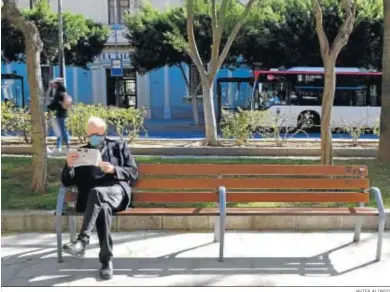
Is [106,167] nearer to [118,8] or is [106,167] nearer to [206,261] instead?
[206,261]

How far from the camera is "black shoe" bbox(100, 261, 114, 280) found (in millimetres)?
4180

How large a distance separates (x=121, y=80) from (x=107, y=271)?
2672 centimetres

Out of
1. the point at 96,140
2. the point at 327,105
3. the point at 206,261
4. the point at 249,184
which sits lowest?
the point at 206,261

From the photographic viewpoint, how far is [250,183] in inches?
204

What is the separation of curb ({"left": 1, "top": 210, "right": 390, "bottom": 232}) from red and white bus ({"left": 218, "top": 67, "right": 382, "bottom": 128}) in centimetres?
1306

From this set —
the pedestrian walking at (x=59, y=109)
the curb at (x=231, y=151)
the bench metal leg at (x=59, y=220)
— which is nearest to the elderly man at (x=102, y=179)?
the bench metal leg at (x=59, y=220)

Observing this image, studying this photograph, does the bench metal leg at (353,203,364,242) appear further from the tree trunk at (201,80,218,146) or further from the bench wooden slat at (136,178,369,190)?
the tree trunk at (201,80,218,146)

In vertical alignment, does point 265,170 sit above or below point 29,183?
above

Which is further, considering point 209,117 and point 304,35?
point 304,35

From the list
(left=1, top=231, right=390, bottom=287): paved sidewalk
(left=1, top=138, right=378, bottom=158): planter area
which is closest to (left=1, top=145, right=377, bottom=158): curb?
(left=1, top=138, right=378, bottom=158): planter area

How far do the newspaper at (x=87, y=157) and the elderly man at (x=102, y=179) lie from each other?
0.04 m

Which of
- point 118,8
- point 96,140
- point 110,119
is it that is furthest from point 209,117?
point 118,8

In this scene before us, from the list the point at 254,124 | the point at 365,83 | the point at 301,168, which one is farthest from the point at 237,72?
the point at 301,168

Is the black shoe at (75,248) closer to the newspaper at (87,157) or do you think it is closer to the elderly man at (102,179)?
the elderly man at (102,179)
